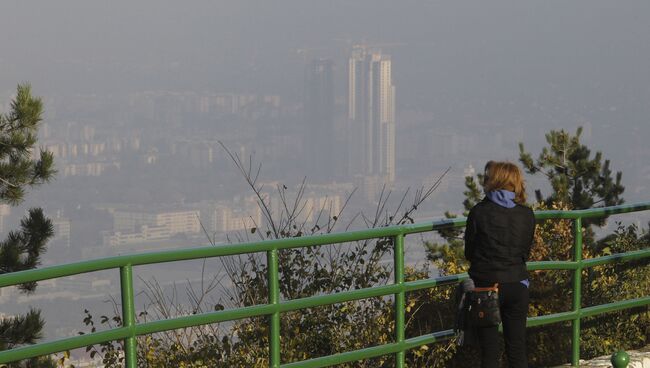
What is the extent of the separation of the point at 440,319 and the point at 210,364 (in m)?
1.63

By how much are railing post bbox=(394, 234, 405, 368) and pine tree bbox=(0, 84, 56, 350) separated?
66.6ft

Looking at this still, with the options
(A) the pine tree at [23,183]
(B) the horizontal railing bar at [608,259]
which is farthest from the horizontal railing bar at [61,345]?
(A) the pine tree at [23,183]

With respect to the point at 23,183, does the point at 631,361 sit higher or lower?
lower

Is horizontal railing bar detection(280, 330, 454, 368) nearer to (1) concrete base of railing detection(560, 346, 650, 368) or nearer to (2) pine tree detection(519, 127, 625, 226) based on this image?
(1) concrete base of railing detection(560, 346, 650, 368)

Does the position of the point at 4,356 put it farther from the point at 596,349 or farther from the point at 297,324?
the point at 596,349

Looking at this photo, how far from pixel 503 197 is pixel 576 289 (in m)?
1.61

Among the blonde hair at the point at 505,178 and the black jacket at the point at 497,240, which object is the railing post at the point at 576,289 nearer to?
the black jacket at the point at 497,240

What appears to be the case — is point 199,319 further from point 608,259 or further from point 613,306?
point 613,306

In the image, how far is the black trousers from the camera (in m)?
6.29

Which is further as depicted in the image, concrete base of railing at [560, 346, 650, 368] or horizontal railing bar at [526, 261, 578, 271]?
concrete base of railing at [560, 346, 650, 368]

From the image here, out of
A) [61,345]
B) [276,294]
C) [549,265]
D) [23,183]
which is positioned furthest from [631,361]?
[23,183]

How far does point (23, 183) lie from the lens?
27844 mm

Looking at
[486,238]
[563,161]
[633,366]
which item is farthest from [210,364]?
[563,161]

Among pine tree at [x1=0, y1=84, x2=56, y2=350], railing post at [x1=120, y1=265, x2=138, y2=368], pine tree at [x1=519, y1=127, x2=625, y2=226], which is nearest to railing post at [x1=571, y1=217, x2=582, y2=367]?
railing post at [x1=120, y1=265, x2=138, y2=368]
